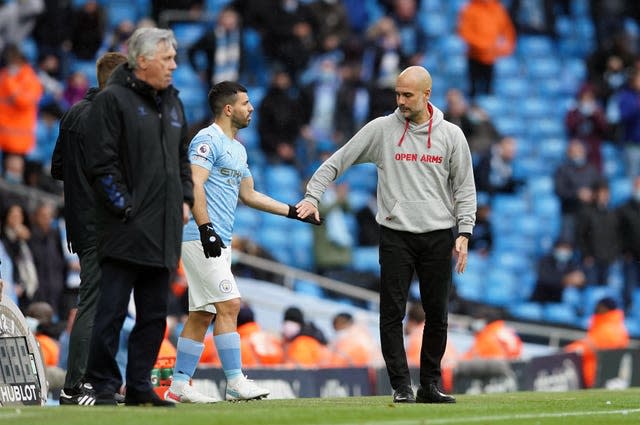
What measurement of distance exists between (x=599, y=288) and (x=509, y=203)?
86.4 inches

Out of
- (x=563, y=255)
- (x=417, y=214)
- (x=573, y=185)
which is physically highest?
(x=573, y=185)

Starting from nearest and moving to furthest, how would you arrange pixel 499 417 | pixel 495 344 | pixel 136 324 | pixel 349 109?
pixel 136 324 → pixel 499 417 → pixel 495 344 → pixel 349 109

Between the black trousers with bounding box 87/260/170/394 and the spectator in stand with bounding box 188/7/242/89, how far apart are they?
1435 cm

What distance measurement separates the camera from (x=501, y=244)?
24.3 meters

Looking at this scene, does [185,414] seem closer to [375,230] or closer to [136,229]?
[136,229]

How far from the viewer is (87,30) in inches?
890

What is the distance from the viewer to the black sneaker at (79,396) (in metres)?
9.34

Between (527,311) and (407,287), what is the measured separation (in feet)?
40.7

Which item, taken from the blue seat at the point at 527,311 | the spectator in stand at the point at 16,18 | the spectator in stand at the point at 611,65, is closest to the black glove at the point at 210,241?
the blue seat at the point at 527,311

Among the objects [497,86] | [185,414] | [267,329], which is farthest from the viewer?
[497,86]

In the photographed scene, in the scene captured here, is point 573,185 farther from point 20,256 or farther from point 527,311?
point 20,256

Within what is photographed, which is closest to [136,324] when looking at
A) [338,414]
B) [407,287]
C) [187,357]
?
[338,414]

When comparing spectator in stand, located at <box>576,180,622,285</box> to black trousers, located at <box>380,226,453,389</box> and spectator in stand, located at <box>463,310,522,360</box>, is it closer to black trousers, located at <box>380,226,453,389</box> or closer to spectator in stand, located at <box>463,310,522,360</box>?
spectator in stand, located at <box>463,310,522,360</box>

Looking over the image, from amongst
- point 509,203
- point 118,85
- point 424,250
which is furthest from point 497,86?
point 118,85
